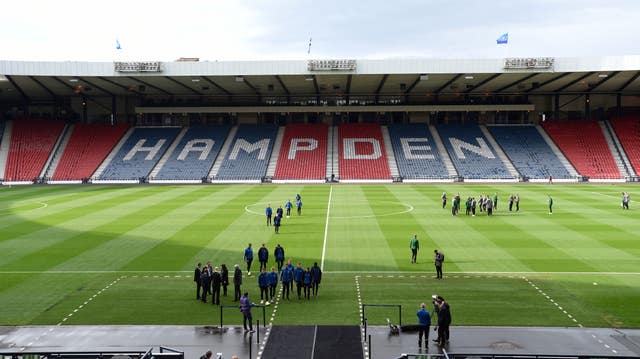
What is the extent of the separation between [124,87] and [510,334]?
2673 inches

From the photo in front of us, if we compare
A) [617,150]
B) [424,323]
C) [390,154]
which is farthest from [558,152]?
[424,323]

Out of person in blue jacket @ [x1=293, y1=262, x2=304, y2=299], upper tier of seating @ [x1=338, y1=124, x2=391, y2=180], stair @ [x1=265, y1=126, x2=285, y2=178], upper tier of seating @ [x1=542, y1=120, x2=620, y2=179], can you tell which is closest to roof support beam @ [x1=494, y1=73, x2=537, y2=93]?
upper tier of seating @ [x1=542, y1=120, x2=620, y2=179]

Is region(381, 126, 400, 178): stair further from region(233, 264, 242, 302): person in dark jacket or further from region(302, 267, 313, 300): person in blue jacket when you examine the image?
region(233, 264, 242, 302): person in dark jacket

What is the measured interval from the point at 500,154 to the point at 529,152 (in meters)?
3.91

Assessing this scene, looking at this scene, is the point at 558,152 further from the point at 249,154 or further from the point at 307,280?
the point at 307,280

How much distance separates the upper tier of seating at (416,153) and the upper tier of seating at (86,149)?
39.7 metres

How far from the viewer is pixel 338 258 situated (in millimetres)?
25812

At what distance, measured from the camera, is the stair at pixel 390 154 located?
6819cm

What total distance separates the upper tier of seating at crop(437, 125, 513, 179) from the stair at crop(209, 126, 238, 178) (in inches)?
1187

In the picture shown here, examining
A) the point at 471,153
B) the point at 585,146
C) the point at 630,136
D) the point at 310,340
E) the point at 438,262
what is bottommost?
the point at 310,340

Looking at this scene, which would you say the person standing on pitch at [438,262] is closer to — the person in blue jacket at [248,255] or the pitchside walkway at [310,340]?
the pitchside walkway at [310,340]

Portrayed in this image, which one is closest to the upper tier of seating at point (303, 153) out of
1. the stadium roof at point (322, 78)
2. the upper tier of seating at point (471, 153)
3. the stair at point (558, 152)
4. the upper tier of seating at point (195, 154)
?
the stadium roof at point (322, 78)

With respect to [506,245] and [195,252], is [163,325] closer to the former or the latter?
[195,252]

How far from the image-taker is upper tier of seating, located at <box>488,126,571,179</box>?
222 feet
